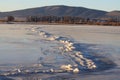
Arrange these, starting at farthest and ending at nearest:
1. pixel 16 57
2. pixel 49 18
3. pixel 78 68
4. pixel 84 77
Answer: pixel 49 18 < pixel 16 57 < pixel 78 68 < pixel 84 77

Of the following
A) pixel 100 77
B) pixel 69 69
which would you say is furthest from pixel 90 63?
pixel 100 77

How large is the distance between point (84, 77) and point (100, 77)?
0.42m

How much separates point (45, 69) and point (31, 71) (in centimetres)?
60

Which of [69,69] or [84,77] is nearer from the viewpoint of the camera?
[84,77]

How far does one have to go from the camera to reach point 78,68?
11.1 metres

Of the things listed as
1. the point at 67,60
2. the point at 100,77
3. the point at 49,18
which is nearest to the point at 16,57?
the point at 67,60

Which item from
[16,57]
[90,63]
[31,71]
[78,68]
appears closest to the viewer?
[31,71]

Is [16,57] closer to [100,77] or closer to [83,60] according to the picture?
[83,60]

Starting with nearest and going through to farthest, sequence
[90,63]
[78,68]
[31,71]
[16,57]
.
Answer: [31,71] → [78,68] → [90,63] → [16,57]

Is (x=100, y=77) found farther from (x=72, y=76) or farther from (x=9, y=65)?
(x=9, y=65)

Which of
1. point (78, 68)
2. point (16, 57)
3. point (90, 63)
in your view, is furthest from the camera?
point (16, 57)

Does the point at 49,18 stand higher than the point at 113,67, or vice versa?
the point at 113,67

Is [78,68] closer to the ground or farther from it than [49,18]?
farther from it

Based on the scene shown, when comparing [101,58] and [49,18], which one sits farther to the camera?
[49,18]
